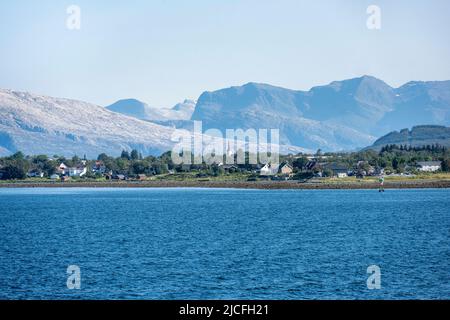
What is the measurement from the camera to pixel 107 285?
36094mm

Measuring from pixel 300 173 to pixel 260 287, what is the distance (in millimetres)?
132349

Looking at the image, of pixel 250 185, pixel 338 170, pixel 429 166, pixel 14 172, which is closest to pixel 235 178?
→ pixel 250 185

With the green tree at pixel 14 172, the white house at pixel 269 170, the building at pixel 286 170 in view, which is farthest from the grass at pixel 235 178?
the building at pixel 286 170

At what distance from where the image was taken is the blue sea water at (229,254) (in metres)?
34.8

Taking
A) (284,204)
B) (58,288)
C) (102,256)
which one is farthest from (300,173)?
(58,288)

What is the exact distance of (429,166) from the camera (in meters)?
170

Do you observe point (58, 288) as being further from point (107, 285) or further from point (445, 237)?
point (445, 237)

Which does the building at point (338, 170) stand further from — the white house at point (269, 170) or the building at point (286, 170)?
the white house at point (269, 170)

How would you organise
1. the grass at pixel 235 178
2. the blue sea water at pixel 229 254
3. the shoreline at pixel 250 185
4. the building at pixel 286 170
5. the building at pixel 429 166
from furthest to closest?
the building at pixel 286 170 → the building at pixel 429 166 → the grass at pixel 235 178 → the shoreline at pixel 250 185 → the blue sea water at pixel 229 254

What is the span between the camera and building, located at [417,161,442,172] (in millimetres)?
167488

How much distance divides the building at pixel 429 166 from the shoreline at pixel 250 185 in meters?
27.0

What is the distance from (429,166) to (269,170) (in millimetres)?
35378

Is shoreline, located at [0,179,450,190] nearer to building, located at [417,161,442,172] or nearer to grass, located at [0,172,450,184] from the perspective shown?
grass, located at [0,172,450,184]

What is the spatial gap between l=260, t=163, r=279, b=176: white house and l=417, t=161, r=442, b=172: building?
32.0 meters
